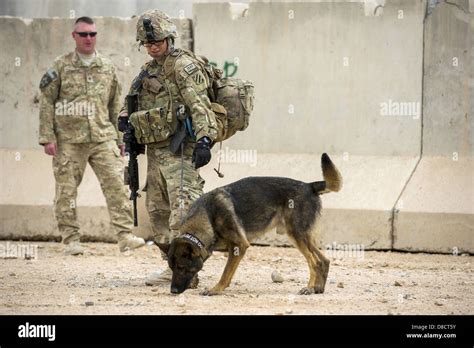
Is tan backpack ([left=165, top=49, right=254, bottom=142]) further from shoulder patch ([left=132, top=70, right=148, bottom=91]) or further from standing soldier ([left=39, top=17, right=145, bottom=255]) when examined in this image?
standing soldier ([left=39, top=17, right=145, bottom=255])

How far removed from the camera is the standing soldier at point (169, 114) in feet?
27.7

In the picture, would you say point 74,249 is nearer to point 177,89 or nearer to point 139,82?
point 139,82

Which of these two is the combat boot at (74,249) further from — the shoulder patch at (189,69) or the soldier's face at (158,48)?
the shoulder patch at (189,69)

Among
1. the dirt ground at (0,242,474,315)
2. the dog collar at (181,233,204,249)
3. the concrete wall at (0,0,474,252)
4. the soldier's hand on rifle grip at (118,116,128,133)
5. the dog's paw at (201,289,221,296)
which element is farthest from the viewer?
the concrete wall at (0,0,474,252)

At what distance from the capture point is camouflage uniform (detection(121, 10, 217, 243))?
8.42 m

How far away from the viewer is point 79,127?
11516 millimetres

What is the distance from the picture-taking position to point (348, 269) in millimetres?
10125

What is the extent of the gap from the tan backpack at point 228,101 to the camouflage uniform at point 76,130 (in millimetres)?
3018

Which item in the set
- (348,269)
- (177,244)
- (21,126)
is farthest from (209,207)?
(21,126)

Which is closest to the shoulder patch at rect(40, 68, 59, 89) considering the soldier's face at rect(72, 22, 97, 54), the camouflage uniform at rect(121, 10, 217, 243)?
the soldier's face at rect(72, 22, 97, 54)

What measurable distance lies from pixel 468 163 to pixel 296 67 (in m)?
2.11

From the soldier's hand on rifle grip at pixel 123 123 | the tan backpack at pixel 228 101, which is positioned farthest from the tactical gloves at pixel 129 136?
the tan backpack at pixel 228 101

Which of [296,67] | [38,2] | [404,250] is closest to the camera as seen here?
[404,250]

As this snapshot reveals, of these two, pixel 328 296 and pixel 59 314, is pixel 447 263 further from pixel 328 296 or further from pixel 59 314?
pixel 59 314
